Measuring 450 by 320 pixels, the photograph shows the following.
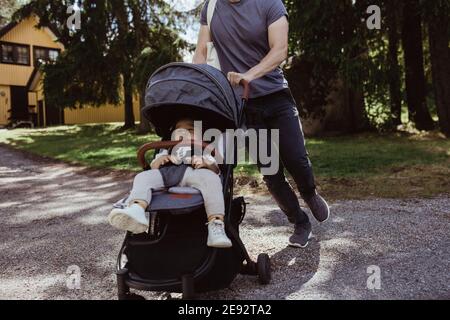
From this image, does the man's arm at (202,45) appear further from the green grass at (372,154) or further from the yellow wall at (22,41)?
the yellow wall at (22,41)

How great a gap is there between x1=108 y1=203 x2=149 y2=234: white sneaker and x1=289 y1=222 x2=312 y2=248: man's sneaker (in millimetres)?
1690

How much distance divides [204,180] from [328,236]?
1.98 metres

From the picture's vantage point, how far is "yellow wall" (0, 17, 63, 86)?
108ft

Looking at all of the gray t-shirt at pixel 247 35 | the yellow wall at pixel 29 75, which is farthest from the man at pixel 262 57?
the yellow wall at pixel 29 75

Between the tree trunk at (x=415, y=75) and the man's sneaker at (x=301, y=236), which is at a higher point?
the tree trunk at (x=415, y=75)

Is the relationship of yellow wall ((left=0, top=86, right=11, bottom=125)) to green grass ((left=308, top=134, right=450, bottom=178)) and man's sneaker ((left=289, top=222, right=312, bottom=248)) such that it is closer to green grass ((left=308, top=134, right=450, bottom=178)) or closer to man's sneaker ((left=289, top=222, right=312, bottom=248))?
green grass ((left=308, top=134, right=450, bottom=178))

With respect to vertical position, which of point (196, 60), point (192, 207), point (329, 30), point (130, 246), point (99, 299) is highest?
point (329, 30)

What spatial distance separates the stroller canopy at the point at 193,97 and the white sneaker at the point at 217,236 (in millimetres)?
760

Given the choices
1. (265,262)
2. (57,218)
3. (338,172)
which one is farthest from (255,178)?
(265,262)

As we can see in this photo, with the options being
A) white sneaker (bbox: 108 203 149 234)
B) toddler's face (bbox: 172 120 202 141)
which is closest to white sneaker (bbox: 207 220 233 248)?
white sneaker (bbox: 108 203 149 234)

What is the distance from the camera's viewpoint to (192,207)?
2.79 meters

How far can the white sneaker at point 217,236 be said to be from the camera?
2803 mm

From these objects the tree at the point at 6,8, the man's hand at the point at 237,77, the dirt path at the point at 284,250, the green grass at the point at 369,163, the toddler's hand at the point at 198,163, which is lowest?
the dirt path at the point at 284,250

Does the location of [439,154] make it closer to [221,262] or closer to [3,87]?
[221,262]
